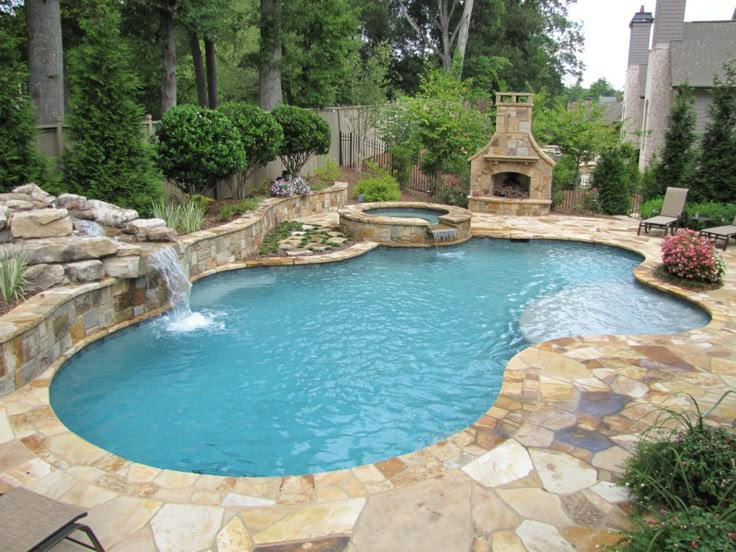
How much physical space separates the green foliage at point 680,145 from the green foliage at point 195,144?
10.9 meters

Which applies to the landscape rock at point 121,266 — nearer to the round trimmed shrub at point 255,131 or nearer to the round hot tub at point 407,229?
the round trimmed shrub at point 255,131

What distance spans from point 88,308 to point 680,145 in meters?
14.0

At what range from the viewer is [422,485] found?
153 inches

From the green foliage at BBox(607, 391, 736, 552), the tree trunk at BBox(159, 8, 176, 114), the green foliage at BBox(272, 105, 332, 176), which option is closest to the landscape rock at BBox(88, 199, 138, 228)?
the green foliage at BBox(272, 105, 332, 176)

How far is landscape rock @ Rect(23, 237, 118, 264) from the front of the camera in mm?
6609

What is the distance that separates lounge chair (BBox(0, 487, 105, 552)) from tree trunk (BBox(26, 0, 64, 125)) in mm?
8880

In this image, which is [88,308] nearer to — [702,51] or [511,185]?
[511,185]

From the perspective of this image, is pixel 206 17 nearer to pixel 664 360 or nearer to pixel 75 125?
pixel 75 125

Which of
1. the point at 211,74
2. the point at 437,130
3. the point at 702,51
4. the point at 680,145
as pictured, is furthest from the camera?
the point at 211,74

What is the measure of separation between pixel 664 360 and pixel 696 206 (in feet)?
29.3

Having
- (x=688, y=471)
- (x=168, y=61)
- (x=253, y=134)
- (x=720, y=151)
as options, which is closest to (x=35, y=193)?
(x=253, y=134)

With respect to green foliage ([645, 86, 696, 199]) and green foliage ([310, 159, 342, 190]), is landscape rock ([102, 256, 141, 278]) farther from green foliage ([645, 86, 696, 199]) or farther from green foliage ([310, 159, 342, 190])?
green foliage ([645, 86, 696, 199])

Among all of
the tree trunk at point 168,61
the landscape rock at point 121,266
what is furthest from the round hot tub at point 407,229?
the tree trunk at point 168,61

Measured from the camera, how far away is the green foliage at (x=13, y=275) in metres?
6.06
